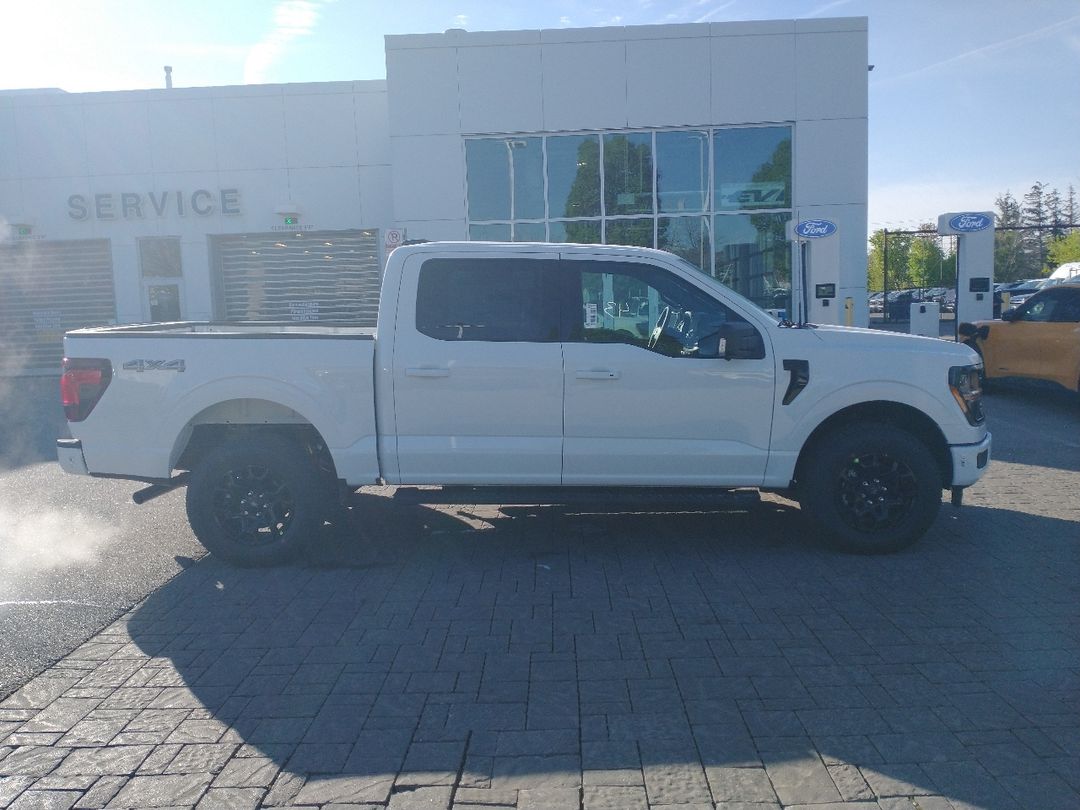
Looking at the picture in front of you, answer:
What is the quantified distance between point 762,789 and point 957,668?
1.61m

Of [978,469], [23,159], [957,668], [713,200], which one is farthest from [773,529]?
[23,159]

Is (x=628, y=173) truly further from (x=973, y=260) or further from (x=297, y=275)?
(x=297, y=275)

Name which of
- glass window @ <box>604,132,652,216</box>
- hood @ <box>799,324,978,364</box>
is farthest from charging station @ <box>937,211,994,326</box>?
hood @ <box>799,324,978,364</box>

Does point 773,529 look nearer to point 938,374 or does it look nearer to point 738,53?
point 938,374

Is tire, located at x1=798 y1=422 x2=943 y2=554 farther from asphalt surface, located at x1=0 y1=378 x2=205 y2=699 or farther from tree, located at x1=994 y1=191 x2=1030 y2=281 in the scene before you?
tree, located at x1=994 y1=191 x2=1030 y2=281

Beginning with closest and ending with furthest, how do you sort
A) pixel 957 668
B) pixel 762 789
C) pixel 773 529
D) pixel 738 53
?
pixel 762 789 → pixel 957 668 → pixel 773 529 → pixel 738 53

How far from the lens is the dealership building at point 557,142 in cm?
1800

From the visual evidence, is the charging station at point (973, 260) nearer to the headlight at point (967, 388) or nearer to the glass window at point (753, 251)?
the glass window at point (753, 251)

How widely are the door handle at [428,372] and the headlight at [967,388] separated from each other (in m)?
3.38

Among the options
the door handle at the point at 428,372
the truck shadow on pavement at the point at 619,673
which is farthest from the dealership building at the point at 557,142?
the truck shadow on pavement at the point at 619,673

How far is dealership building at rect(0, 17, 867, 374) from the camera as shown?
18.0 meters

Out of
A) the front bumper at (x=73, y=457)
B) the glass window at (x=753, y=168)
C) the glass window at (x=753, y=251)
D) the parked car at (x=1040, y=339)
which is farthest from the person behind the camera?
the glass window at (x=753, y=251)

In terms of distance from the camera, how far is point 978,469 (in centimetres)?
666

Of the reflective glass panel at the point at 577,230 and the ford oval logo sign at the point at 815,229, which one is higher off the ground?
the reflective glass panel at the point at 577,230
